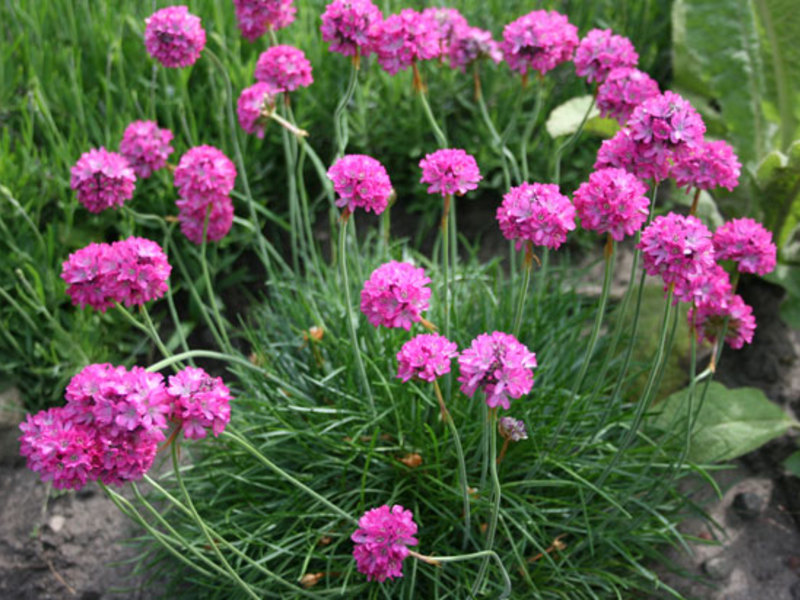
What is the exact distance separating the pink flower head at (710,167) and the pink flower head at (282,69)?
3.12 ft

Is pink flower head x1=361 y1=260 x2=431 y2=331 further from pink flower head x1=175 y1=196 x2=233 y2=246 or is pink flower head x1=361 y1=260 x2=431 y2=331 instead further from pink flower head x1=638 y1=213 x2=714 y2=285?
pink flower head x1=175 y1=196 x2=233 y2=246

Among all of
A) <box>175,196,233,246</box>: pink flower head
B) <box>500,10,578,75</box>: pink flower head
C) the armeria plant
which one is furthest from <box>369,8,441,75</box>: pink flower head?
<box>175,196,233,246</box>: pink flower head

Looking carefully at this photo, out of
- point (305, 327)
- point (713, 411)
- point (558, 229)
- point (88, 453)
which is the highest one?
point (558, 229)

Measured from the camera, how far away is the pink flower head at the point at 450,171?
69.2 inches

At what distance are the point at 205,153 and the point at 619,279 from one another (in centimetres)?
160

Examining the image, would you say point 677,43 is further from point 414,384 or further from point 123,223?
point 123,223

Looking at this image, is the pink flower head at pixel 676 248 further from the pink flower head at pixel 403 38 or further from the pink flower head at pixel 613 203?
the pink flower head at pixel 403 38

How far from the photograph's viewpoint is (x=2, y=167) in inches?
111

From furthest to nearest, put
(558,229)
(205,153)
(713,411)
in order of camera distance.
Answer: (713,411) → (205,153) → (558,229)

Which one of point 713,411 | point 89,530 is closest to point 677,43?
point 713,411

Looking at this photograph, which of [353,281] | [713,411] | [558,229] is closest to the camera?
[558,229]

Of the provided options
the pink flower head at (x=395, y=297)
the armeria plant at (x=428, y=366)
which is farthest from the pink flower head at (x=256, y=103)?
the pink flower head at (x=395, y=297)

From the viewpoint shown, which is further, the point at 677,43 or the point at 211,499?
the point at 677,43

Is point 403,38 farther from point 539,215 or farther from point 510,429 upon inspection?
point 510,429
